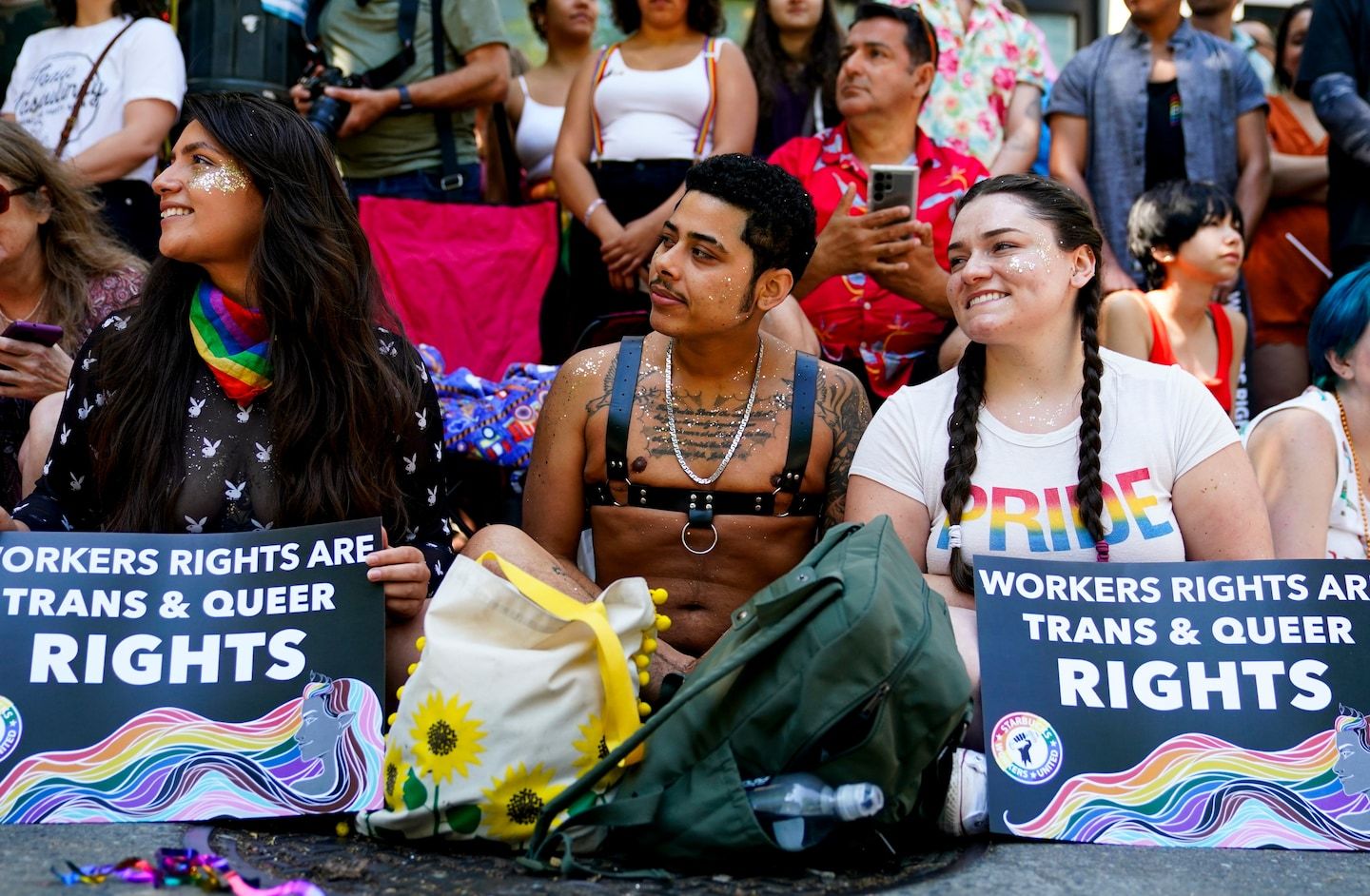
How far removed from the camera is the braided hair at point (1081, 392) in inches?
139

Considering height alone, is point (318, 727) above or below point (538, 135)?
below

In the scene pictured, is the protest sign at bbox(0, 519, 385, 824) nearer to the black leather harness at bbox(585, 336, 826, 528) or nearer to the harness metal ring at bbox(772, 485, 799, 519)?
the black leather harness at bbox(585, 336, 826, 528)

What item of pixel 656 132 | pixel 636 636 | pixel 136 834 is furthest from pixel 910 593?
pixel 656 132

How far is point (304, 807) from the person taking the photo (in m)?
2.99

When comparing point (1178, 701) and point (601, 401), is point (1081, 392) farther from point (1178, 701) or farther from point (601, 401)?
point (601, 401)

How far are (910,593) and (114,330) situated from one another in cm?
218

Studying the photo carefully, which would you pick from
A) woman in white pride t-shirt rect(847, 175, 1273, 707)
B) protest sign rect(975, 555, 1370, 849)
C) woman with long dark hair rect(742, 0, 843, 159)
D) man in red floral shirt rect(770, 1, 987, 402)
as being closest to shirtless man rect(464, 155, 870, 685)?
woman in white pride t-shirt rect(847, 175, 1273, 707)

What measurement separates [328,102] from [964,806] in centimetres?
358

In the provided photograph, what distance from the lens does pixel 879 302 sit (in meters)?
5.12

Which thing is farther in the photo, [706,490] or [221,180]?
[706,490]

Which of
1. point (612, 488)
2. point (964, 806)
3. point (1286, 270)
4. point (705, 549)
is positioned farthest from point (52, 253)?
point (1286, 270)

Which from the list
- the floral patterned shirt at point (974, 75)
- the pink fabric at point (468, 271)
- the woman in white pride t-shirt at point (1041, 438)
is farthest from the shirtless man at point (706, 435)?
the floral patterned shirt at point (974, 75)

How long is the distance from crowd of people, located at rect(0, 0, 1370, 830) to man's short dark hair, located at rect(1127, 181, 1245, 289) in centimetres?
1

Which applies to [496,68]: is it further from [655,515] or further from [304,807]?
[304,807]
